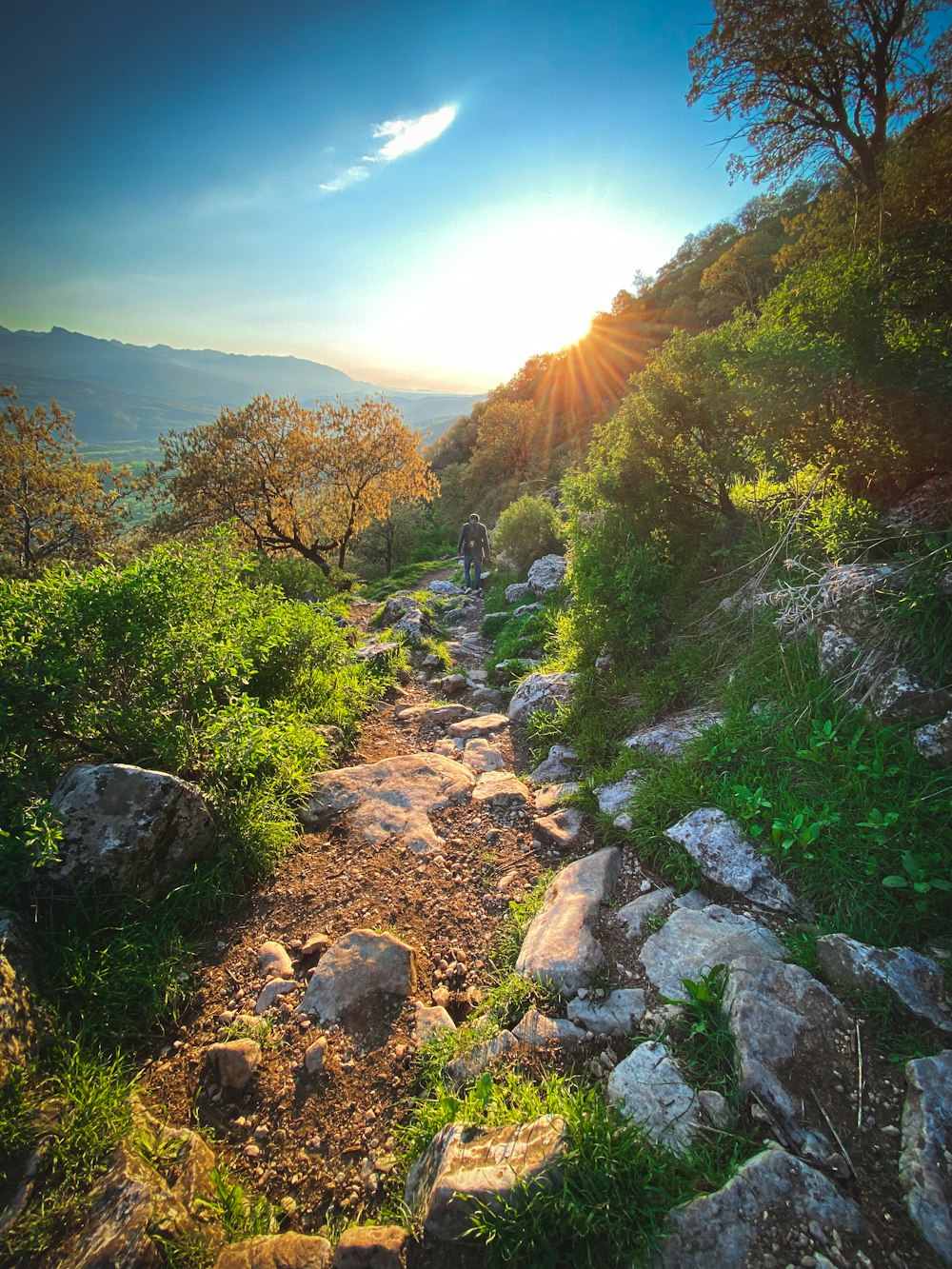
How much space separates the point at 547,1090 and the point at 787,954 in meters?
1.63

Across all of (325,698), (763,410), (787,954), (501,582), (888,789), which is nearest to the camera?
Result: (787,954)

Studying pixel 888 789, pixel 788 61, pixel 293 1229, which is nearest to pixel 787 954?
pixel 888 789

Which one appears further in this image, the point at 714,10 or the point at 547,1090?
the point at 714,10

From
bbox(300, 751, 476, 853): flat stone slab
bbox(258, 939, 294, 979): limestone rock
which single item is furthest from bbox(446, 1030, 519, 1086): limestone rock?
bbox(300, 751, 476, 853): flat stone slab

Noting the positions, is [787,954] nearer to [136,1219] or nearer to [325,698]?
[136,1219]

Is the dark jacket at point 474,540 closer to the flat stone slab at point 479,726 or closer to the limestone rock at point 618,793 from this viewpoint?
the flat stone slab at point 479,726

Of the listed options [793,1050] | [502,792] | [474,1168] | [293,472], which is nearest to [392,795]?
[502,792]

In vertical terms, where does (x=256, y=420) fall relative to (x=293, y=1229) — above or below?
above

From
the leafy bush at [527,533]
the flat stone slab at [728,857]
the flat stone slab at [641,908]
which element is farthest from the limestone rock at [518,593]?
the flat stone slab at [641,908]

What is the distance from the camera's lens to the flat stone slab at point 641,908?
11.9 feet

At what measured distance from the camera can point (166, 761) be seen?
4.52 meters

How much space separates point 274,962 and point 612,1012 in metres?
2.49

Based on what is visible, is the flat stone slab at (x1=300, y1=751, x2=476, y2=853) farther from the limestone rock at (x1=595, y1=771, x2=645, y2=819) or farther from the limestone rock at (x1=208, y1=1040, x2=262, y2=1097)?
the limestone rock at (x1=208, y1=1040, x2=262, y2=1097)

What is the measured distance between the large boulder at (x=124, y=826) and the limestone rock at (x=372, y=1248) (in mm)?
2720
